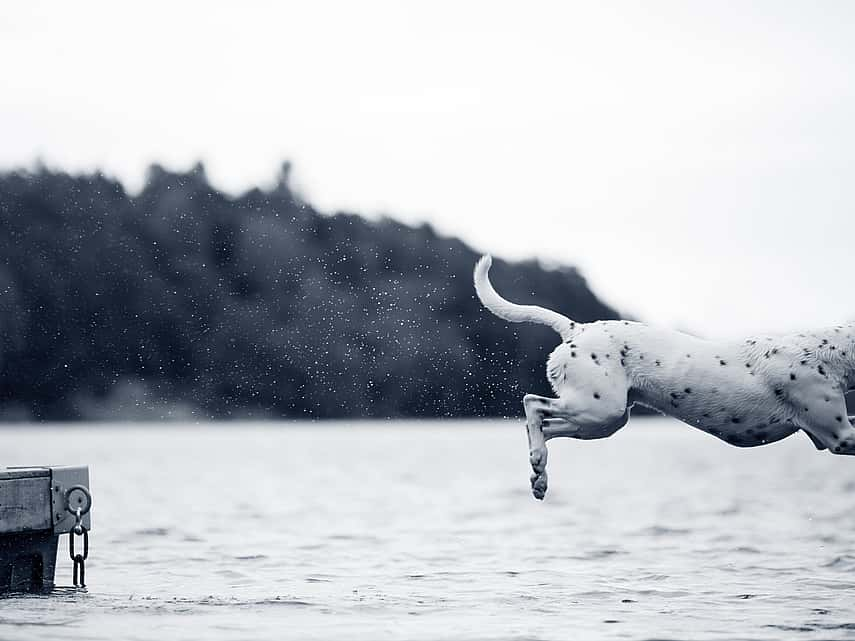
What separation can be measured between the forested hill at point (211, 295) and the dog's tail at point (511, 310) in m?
56.0

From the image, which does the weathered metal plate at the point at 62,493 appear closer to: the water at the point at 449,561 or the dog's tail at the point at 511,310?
the water at the point at 449,561

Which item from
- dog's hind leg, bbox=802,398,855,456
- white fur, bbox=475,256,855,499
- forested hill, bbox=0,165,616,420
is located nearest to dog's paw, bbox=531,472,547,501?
white fur, bbox=475,256,855,499

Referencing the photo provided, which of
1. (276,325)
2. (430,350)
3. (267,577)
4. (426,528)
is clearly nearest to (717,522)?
(426,528)

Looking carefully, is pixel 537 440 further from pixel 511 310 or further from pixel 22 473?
pixel 22 473

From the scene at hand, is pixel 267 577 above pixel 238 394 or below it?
below

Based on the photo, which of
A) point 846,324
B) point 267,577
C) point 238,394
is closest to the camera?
point 846,324

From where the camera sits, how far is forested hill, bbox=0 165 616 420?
247ft

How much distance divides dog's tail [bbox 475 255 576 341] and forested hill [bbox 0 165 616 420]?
184ft

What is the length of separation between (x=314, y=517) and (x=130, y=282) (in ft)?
147

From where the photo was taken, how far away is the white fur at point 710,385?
1266cm

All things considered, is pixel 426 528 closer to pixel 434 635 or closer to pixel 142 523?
pixel 142 523

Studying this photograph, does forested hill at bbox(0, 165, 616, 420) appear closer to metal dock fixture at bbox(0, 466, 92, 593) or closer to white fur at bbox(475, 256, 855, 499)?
metal dock fixture at bbox(0, 466, 92, 593)

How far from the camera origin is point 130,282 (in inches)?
3250

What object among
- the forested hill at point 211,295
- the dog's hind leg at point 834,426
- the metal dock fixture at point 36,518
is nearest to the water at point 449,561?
the metal dock fixture at point 36,518
